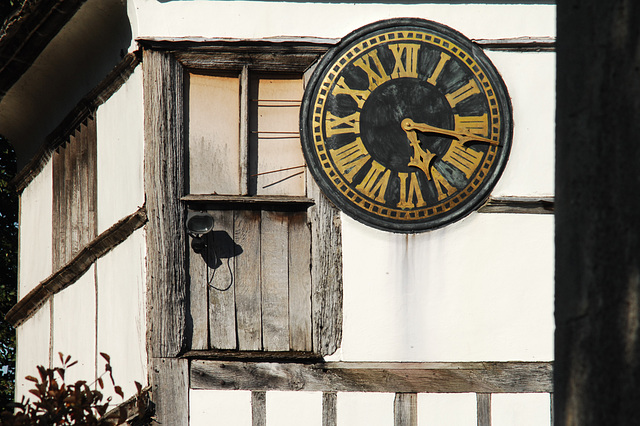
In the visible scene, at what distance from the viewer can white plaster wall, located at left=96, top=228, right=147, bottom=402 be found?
562 centimetres

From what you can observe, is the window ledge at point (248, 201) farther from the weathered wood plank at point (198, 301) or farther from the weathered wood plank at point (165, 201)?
the weathered wood plank at point (198, 301)

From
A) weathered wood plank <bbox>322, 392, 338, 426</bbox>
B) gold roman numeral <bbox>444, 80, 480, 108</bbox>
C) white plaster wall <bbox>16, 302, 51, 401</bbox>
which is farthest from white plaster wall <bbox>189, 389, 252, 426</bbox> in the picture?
gold roman numeral <bbox>444, 80, 480, 108</bbox>

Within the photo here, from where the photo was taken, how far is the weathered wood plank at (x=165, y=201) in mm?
5551

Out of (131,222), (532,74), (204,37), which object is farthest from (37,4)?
(532,74)

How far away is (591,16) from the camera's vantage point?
2.57 m

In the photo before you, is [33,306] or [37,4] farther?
[33,306]

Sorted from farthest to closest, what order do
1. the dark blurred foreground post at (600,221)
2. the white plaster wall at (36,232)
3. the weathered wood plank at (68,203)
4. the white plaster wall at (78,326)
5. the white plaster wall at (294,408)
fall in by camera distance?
the white plaster wall at (36,232) < the weathered wood plank at (68,203) < the white plaster wall at (78,326) < the white plaster wall at (294,408) < the dark blurred foreground post at (600,221)

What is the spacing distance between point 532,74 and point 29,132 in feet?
14.6

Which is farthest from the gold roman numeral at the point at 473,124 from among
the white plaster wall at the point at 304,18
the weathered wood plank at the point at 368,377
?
the weathered wood plank at the point at 368,377

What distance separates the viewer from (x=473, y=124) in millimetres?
5797

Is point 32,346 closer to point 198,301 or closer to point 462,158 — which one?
point 198,301

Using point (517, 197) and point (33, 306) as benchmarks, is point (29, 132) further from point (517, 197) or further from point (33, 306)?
point (517, 197)

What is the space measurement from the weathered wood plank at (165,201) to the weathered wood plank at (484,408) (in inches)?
70.6

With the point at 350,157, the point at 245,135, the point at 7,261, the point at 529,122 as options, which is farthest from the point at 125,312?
the point at 7,261
